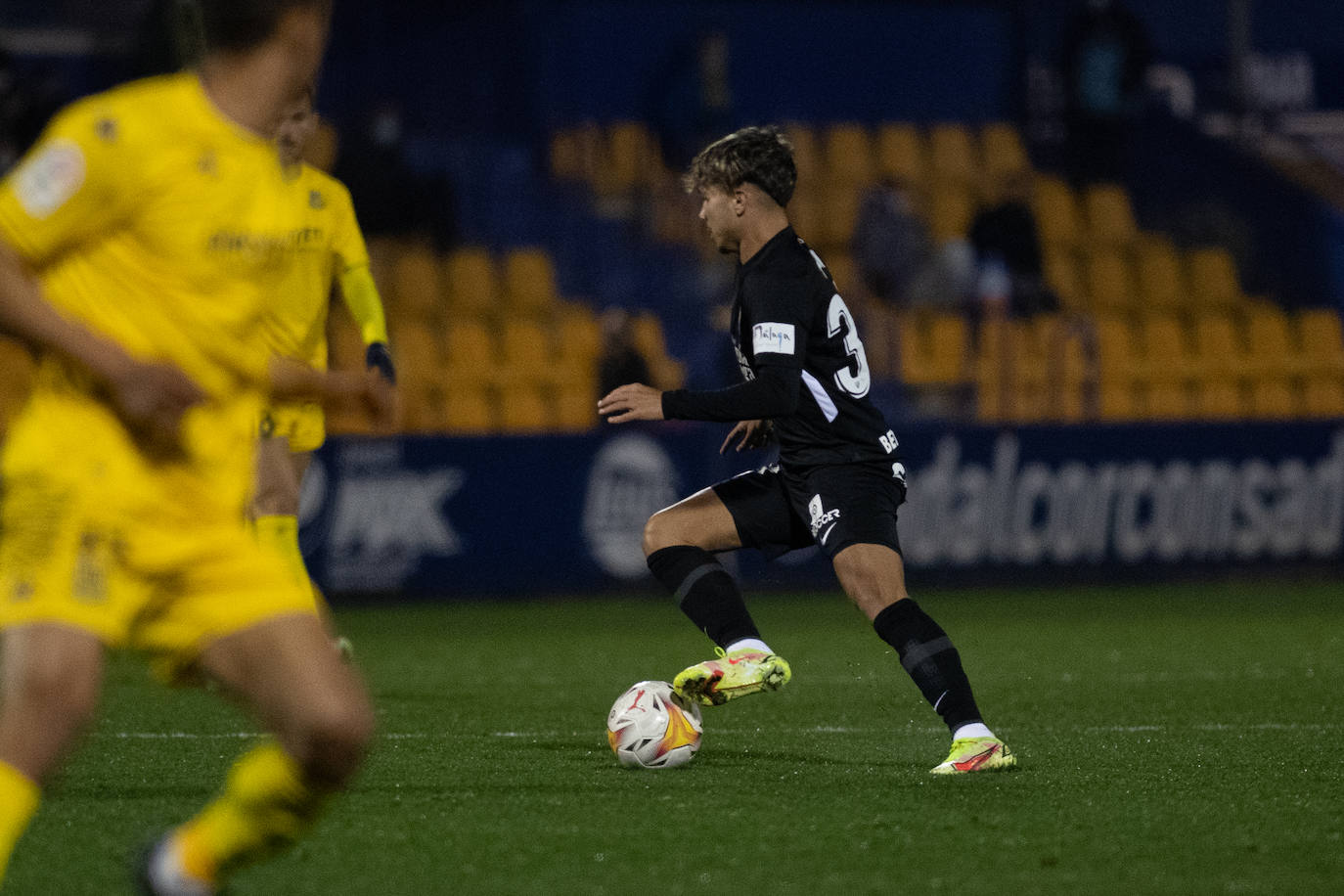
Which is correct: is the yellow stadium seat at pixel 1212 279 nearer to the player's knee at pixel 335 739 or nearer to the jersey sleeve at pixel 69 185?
the player's knee at pixel 335 739

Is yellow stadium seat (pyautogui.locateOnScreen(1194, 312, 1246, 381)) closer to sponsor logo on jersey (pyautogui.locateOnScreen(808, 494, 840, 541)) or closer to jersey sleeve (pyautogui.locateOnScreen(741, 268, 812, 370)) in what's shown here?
sponsor logo on jersey (pyautogui.locateOnScreen(808, 494, 840, 541))

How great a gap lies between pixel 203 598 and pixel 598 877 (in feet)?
4.31

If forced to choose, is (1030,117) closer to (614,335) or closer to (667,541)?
(614,335)

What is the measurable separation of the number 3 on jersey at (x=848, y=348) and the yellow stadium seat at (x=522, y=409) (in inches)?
351

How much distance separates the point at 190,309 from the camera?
3584mm

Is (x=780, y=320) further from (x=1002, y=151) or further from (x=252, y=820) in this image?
(x=1002, y=151)

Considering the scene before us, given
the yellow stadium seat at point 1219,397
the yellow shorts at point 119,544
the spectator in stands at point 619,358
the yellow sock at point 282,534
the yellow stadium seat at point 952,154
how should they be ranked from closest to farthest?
the yellow shorts at point 119,544 → the yellow sock at point 282,534 → the spectator in stands at point 619,358 → the yellow stadium seat at point 1219,397 → the yellow stadium seat at point 952,154

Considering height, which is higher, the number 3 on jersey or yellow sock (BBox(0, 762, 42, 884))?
the number 3 on jersey

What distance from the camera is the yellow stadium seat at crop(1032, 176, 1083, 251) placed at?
18.2 metres

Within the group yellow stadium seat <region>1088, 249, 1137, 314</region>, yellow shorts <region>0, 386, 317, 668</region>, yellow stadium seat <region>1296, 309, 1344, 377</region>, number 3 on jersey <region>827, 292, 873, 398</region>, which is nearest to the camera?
yellow shorts <region>0, 386, 317, 668</region>

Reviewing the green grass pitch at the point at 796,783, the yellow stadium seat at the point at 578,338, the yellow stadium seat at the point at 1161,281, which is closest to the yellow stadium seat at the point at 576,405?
the yellow stadium seat at the point at 578,338

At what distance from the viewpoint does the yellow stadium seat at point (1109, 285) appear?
17672mm

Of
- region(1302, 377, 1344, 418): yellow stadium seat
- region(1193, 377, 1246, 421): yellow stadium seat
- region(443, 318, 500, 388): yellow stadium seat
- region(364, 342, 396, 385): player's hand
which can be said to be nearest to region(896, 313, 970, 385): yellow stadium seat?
region(1193, 377, 1246, 421): yellow stadium seat

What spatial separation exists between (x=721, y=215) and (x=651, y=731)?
66.0 inches
